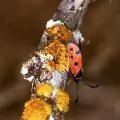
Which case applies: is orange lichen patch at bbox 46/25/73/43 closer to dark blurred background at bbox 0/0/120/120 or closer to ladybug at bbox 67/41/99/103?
ladybug at bbox 67/41/99/103

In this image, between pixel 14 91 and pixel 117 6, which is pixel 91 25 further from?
pixel 14 91

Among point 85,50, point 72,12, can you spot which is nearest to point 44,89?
point 72,12

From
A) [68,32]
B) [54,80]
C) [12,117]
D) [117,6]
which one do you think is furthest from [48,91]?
[117,6]

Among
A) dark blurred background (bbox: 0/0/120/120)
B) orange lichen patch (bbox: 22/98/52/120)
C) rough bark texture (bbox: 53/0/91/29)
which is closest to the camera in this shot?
orange lichen patch (bbox: 22/98/52/120)

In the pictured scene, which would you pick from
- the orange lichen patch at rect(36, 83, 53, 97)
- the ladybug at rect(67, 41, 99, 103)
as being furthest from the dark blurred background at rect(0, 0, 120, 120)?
the orange lichen patch at rect(36, 83, 53, 97)

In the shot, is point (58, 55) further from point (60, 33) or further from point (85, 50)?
point (85, 50)

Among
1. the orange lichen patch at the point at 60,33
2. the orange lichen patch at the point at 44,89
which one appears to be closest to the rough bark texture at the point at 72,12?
the orange lichen patch at the point at 60,33
